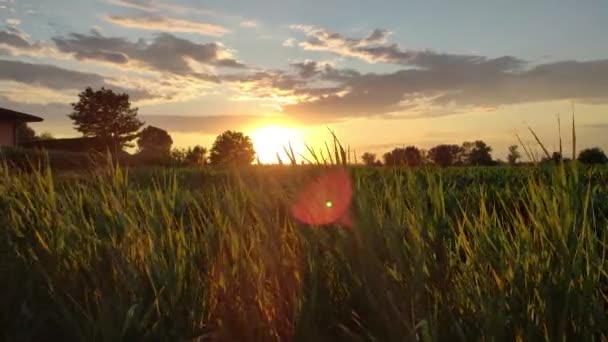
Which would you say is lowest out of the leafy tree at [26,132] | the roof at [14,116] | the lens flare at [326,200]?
the lens flare at [326,200]

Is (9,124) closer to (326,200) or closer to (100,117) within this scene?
A: (100,117)

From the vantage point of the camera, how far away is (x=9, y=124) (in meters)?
46.8

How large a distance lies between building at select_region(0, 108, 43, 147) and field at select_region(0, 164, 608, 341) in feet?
145

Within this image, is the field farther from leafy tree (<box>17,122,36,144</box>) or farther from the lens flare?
leafy tree (<box>17,122,36,144</box>)

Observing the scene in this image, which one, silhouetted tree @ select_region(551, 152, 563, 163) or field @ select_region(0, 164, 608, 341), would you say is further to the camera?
silhouetted tree @ select_region(551, 152, 563, 163)

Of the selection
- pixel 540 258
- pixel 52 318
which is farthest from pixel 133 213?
pixel 540 258

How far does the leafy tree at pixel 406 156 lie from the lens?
4371mm

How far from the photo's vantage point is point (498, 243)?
135 inches

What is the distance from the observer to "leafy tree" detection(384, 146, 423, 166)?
14.3 ft

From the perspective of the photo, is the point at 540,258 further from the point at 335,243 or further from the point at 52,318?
the point at 52,318

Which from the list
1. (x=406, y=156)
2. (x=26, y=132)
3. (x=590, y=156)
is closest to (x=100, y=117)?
(x=26, y=132)

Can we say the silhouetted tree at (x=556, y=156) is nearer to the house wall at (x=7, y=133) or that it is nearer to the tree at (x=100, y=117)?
the house wall at (x=7, y=133)

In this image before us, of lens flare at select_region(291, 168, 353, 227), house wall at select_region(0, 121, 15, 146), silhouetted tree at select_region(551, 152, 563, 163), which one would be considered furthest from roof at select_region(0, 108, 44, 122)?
silhouetted tree at select_region(551, 152, 563, 163)

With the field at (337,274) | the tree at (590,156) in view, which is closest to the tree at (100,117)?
the tree at (590,156)
